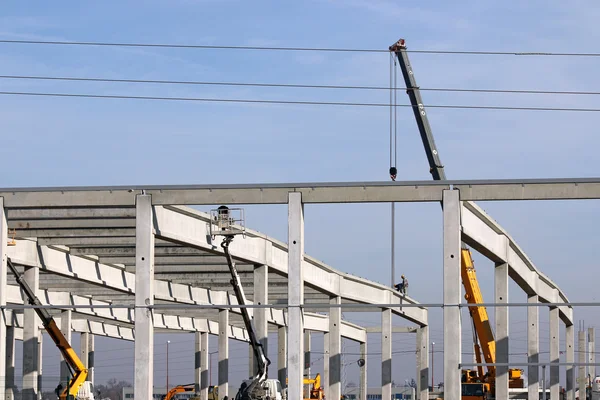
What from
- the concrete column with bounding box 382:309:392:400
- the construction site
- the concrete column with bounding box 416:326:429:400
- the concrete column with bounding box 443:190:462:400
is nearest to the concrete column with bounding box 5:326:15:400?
the construction site

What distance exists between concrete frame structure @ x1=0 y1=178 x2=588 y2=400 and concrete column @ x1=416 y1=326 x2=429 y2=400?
1.38ft

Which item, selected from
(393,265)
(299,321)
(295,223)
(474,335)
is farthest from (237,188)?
(393,265)

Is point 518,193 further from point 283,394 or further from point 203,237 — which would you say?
point 283,394

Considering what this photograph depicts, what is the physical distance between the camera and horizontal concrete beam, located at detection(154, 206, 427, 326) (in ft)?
102

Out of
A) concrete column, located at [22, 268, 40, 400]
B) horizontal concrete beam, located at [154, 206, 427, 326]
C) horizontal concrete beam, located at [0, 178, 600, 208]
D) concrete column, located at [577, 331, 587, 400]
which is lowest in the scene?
concrete column, located at [577, 331, 587, 400]

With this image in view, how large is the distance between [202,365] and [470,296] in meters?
18.5

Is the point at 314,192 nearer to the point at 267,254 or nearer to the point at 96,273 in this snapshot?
the point at 267,254

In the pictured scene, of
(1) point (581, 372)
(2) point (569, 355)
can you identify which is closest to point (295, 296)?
(2) point (569, 355)

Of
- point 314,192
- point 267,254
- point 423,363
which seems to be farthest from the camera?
point 423,363

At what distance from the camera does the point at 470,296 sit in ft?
140

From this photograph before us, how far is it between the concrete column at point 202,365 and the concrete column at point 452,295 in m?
27.2

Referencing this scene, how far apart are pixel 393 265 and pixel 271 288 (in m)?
6.54

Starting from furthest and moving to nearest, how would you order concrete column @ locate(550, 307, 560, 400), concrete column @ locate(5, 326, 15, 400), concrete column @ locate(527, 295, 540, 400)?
concrete column @ locate(550, 307, 560, 400) → concrete column @ locate(527, 295, 540, 400) → concrete column @ locate(5, 326, 15, 400)

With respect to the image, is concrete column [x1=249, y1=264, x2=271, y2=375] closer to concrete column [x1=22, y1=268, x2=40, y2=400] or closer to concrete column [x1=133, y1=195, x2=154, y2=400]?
concrete column [x1=22, y1=268, x2=40, y2=400]
